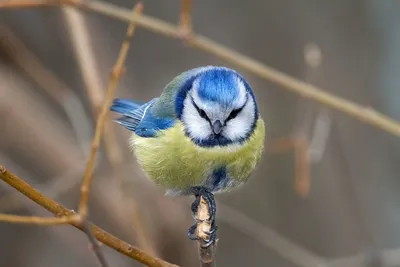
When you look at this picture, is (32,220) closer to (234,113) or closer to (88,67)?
(234,113)

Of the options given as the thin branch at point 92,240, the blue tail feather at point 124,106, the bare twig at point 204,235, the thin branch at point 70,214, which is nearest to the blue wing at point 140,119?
the blue tail feather at point 124,106

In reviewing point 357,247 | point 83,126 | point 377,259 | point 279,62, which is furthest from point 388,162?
point 83,126

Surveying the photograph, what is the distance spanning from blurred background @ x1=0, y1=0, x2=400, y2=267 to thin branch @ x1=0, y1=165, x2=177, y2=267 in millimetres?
1286

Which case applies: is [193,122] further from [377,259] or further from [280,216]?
[280,216]

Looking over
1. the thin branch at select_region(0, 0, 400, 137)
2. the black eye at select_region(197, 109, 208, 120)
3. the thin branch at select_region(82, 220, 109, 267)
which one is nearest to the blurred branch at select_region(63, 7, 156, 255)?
the thin branch at select_region(0, 0, 400, 137)

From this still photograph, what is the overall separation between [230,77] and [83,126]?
1.04m

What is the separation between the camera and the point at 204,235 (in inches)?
54.5

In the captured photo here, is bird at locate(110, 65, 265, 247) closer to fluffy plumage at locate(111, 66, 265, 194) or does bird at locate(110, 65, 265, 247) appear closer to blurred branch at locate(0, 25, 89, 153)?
fluffy plumage at locate(111, 66, 265, 194)

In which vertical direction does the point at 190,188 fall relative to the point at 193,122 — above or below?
below

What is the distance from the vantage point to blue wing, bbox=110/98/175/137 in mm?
1729

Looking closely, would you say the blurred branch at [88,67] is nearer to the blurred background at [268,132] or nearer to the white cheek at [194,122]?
the blurred background at [268,132]

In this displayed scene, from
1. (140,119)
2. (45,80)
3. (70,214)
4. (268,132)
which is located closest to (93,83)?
(140,119)

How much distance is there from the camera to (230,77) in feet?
5.07

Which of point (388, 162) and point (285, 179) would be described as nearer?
point (388, 162)
